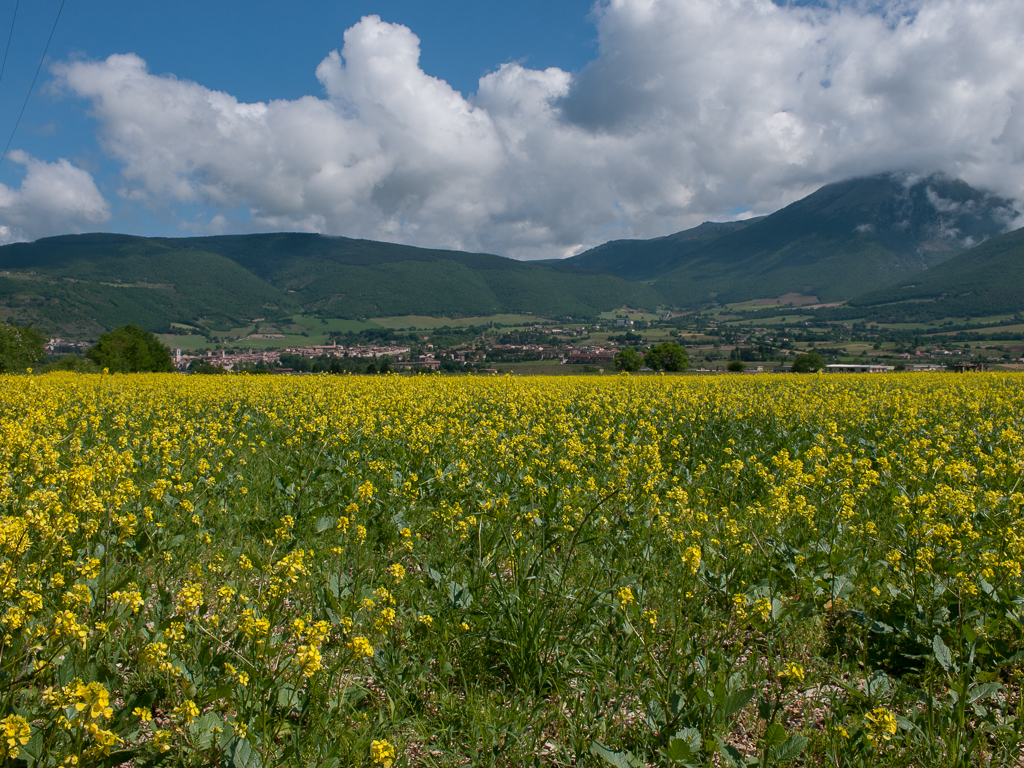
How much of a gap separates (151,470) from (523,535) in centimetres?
536

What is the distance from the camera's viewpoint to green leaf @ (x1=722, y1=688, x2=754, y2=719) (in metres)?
2.79

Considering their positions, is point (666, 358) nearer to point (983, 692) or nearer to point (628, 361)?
point (628, 361)

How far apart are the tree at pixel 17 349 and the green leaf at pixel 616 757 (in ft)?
177

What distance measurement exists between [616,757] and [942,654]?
93.4 inches

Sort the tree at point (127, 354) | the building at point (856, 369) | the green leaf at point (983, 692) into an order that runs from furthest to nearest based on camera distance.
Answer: the tree at point (127, 354) → the building at point (856, 369) → the green leaf at point (983, 692)

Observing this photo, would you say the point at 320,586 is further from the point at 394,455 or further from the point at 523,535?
the point at 394,455

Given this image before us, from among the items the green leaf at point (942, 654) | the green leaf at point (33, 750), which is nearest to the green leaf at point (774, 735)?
the green leaf at point (942, 654)

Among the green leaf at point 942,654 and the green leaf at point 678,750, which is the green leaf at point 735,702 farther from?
the green leaf at point 942,654

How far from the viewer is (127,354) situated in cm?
5709

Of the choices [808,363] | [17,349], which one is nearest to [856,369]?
[808,363]

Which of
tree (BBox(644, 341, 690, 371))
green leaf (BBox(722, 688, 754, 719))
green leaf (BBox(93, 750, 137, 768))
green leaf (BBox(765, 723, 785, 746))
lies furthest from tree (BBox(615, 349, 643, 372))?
green leaf (BBox(93, 750, 137, 768))

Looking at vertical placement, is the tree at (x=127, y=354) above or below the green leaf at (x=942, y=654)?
above

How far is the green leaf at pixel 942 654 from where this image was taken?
11.0 ft

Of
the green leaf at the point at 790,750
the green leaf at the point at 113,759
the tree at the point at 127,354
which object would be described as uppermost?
the tree at the point at 127,354
